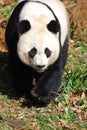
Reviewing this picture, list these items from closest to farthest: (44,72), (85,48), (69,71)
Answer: (44,72) → (69,71) → (85,48)

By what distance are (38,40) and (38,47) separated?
0.31 feet

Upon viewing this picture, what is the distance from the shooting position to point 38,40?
6.51 meters

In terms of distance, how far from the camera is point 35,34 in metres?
6.56

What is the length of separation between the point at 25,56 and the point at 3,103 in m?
0.90

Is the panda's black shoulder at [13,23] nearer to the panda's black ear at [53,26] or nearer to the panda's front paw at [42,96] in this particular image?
the panda's black ear at [53,26]

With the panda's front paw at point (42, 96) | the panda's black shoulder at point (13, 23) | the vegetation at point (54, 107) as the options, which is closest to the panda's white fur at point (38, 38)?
the panda's black shoulder at point (13, 23)

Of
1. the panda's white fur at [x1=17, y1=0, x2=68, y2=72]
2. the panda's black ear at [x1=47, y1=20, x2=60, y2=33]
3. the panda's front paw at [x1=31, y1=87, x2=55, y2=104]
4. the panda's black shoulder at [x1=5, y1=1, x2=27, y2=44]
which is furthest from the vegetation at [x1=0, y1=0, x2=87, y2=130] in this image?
the panda's black ear at [x1=47, y1=20, x2=60, y2=33]

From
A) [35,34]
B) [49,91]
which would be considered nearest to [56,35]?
[35,34]

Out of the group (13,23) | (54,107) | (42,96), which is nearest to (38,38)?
(13,23)

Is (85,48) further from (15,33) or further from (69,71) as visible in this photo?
(15,33)

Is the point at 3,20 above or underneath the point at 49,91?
above

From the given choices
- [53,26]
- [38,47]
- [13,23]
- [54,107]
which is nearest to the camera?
[38,47]

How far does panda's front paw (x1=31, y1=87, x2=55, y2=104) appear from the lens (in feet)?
23.2

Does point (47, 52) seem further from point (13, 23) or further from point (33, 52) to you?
point (13, 23)
